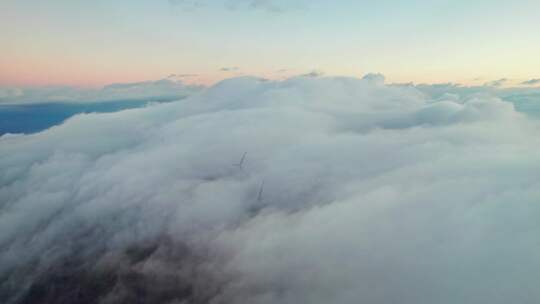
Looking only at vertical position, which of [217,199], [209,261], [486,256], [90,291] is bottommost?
[90,291]

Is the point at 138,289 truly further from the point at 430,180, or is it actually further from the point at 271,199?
the point at 430,180

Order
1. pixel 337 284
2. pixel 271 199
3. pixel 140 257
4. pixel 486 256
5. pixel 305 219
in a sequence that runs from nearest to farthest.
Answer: pixel 486 256 → pixel 337 284 → pixel 305 219 → pixel 140 257 → pixel 271 199

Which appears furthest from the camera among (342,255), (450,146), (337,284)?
(450,146)

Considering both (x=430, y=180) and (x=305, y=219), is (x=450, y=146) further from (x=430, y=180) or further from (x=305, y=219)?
(x=305, y=219)

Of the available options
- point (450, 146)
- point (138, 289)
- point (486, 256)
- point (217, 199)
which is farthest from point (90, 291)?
point (450, 146)

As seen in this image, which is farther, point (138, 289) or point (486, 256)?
point (138, 289)

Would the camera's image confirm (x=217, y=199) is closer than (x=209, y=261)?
No

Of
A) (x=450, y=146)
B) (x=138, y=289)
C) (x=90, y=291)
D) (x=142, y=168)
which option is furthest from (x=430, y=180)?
(x=142, y=168)

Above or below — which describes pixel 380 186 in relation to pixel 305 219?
above

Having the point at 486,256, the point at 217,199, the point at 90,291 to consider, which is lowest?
the point at 90,291
